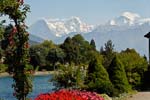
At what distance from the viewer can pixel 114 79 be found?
38719mm

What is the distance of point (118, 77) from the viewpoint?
3884cm

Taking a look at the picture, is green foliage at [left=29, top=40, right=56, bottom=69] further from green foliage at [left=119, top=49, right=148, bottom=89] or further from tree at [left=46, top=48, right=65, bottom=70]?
green foliage at [left=119, top=49, right=148, bottom=89]

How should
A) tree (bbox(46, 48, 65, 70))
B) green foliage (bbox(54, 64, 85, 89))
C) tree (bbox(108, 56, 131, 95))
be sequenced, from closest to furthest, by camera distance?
green foliage (bbox(54, 64, 85, 89)) < tree (bbox(108, 56, 131, 95)) < tree (bbox(46, 48, 65, 70))

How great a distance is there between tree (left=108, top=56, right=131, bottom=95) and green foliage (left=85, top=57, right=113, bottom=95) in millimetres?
1703

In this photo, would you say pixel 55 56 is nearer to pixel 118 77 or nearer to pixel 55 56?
pixel 55 56

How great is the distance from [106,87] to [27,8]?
17627 millimetres

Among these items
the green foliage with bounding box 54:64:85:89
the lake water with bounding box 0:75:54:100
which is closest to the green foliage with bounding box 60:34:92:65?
the lake water with bounding box 0:75:54:100

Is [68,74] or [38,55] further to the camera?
[38,55]

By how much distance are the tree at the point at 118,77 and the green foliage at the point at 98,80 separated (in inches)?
67.1

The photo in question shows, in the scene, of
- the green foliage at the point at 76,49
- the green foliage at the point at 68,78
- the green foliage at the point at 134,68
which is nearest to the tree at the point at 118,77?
the green foliage at the point at 68,78

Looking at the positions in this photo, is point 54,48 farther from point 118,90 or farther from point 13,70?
point 13,70

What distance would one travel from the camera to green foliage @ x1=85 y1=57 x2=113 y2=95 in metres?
35.6

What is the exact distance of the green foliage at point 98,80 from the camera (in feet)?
117

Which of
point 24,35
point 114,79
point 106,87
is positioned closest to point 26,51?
point 24,35
